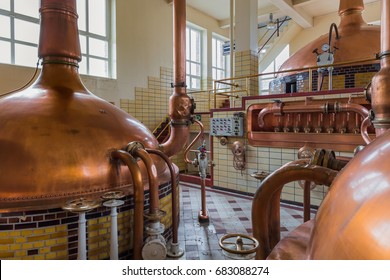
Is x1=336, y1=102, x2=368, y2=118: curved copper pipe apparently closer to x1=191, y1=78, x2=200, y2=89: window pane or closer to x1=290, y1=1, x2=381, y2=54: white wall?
x1=191, y1=78, x2=200, y2=89: window pane

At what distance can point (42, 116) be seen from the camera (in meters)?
2.23

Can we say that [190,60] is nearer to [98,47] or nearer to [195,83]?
[195,83]

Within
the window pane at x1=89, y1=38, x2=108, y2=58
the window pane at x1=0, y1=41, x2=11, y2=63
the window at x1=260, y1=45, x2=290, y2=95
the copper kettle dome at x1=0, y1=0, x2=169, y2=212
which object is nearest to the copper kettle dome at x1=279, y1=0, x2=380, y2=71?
the copper kettle dome at x1=0, y1=0, x2=169, y2=212

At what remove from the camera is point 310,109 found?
409 centimetres

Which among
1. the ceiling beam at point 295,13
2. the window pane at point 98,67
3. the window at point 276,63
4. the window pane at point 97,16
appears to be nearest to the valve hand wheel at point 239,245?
the window pane at point 98,67

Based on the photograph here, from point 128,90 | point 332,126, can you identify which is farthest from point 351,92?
point 128,90

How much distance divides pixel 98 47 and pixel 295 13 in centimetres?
667

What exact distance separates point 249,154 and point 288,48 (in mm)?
8247

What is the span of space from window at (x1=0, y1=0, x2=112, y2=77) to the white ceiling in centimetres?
376

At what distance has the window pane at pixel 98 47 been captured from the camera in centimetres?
713

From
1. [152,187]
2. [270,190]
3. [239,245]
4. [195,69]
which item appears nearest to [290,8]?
[195,69]

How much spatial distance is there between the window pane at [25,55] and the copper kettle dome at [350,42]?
5928 mm

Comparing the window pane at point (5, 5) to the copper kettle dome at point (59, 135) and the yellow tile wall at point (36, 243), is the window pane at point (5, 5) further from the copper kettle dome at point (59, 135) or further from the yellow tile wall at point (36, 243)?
the yellow tile wall at point (36, 243)

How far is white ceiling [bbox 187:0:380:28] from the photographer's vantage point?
29.4 ft
